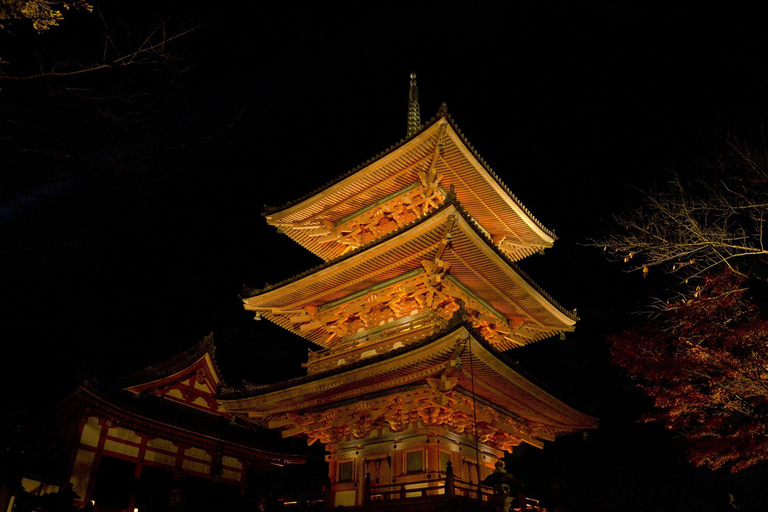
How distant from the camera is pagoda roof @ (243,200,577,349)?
11477 mm

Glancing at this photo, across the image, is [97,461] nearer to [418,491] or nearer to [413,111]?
[418,491]

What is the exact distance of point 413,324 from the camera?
1219 centimetres

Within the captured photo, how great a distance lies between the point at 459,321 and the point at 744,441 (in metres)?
9.62

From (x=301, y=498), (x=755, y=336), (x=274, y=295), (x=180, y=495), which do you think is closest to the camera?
(x=180, y=495)

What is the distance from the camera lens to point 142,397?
15828 mm

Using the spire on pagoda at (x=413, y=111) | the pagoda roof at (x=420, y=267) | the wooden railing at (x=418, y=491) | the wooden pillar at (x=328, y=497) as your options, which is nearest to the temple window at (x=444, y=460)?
the wooden railing at (x=418, y=491)

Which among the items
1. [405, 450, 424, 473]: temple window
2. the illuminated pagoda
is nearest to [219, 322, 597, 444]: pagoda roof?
the illuminated pagoda

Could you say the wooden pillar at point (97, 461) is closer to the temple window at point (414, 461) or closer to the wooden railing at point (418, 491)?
the wooden railing at point (418, 491)

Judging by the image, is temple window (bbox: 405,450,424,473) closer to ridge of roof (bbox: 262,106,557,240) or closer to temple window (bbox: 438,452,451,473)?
temple window (bbox: 438,452,451,473)

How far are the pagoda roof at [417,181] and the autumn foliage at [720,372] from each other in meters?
4.91

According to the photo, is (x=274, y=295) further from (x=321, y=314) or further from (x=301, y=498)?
(x=301, y=498)

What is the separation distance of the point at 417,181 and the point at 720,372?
10.4 metres

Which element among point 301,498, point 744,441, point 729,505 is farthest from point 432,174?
point 744,441

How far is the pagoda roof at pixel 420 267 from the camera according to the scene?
11.5 m
